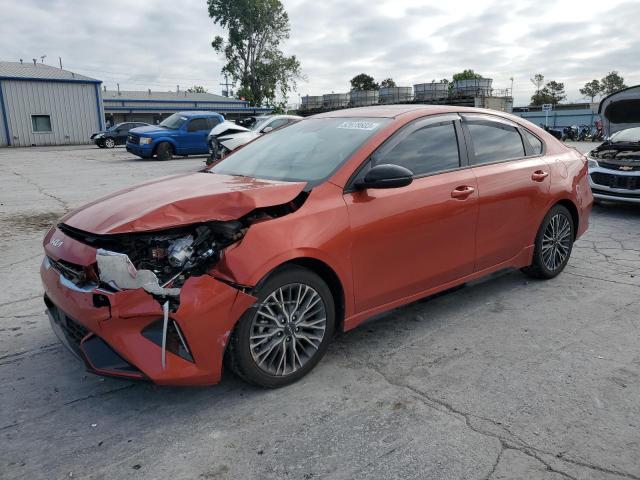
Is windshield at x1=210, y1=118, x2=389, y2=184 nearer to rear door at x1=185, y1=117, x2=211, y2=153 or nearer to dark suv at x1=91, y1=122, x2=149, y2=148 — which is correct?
rear door at x1=185, y1=117, x2=211, y2=153

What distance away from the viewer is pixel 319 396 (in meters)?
3.01

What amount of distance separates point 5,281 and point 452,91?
51.0 meters

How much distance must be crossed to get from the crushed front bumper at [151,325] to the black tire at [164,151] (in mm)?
17013

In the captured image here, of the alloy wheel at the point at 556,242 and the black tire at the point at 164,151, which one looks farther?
the black tire at the point at 164,151

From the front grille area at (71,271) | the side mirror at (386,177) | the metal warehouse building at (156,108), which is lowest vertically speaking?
the front grille area at (71,271)

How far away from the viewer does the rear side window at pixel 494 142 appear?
4.22 meters

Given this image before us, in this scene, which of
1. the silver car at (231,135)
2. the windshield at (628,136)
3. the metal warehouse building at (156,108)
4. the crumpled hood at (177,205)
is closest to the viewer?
the crumpled hood at (177,205)

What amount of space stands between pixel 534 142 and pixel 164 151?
1626 centimetres

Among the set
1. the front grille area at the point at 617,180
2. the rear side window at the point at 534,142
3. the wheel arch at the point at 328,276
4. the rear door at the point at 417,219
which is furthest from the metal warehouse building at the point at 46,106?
the wheel arch at the point at 328,276

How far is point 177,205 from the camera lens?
9.35 ft

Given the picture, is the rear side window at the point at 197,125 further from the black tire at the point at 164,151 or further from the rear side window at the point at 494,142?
the rear side window at the point at 494,142

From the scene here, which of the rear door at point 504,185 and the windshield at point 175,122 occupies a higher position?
the windshield at point 175,122

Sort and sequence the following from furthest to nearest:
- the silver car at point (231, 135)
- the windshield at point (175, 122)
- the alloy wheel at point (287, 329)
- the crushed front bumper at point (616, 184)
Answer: the windshield at point (175, 122), the silver car at point (231, 135), the crushed front bumper at point (616, 184), the alloy wheel at point (287, 329)

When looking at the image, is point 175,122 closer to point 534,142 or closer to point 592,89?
point 534,142
